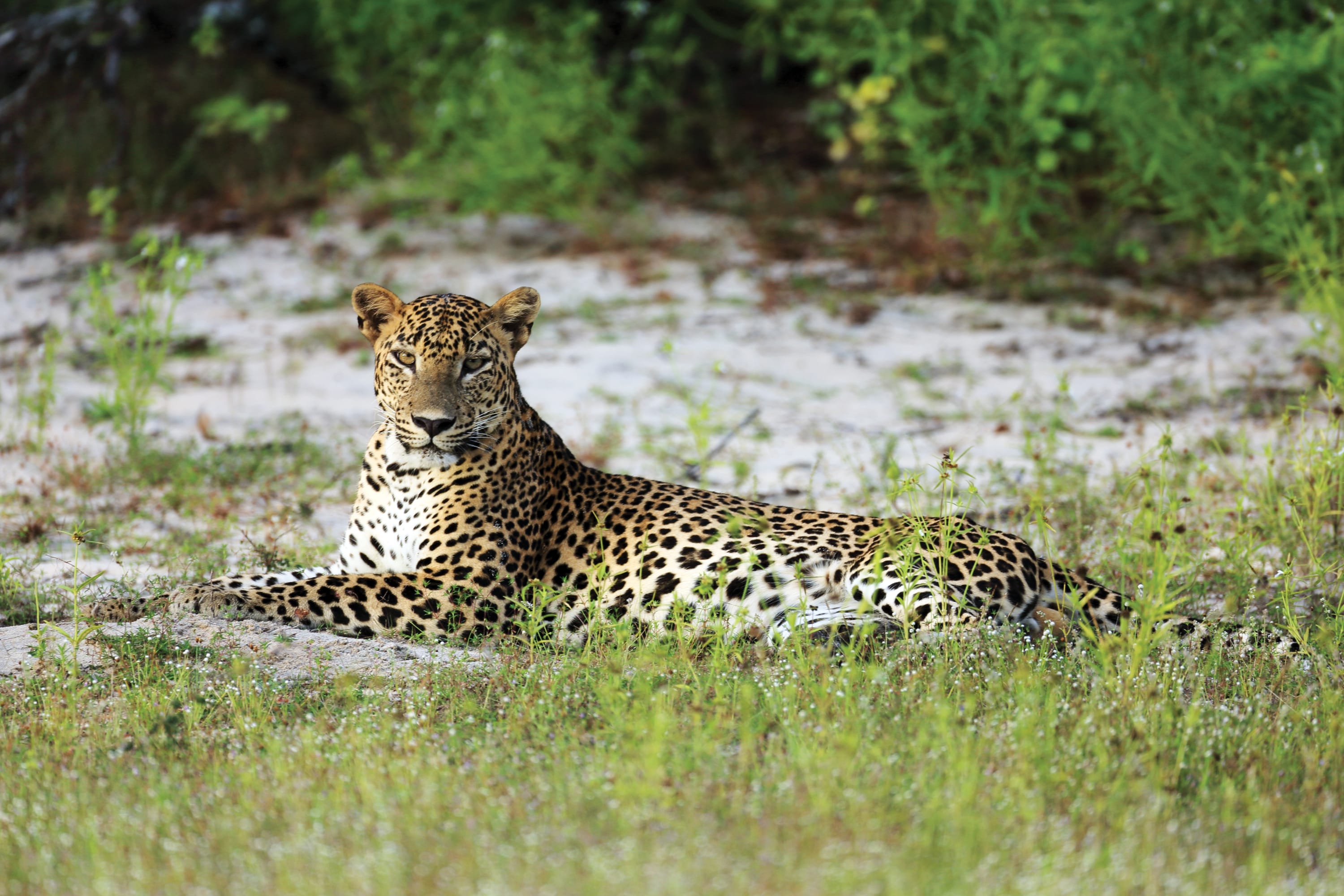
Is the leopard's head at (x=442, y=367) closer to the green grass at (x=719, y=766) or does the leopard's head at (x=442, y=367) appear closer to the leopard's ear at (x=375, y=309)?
the leopard's ear at (x=375, y=309)

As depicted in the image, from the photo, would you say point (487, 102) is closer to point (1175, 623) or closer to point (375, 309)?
point (375, 309)

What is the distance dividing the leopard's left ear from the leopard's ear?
381 mm

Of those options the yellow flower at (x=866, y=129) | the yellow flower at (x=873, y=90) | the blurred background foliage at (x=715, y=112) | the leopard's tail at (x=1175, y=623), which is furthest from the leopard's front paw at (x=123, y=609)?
the yellow flower at (x=866, y=129)

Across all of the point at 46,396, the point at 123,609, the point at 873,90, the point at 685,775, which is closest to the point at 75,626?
the point at 123,609

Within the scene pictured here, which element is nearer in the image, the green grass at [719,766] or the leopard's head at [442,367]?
the green grass at [719,766]

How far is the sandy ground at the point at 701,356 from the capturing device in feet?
28.7

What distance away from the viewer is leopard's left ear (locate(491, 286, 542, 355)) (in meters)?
5.74

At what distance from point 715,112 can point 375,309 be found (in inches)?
390

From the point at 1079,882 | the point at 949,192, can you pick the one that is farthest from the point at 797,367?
the point at 1079,882

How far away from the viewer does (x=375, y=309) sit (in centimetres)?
574

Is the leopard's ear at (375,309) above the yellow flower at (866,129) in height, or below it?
below

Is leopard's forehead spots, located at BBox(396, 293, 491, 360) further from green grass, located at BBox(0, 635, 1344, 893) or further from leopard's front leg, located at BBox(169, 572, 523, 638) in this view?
green grass, located at BBox(0, 635, 1344, 893)

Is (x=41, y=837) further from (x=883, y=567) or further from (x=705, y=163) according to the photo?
(x=705, y=163)

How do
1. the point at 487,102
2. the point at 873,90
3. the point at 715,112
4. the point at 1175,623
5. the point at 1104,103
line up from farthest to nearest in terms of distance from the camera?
the point at 715,112 < the point at 487,102 < the point at 873,90 < the point at 1104,103 < the point at 1175,623
